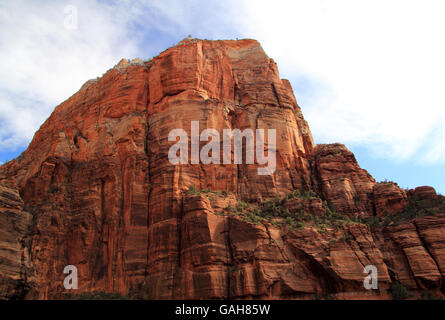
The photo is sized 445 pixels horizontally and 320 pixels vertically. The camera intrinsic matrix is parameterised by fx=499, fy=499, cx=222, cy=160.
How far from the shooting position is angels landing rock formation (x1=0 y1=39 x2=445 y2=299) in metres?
37.3

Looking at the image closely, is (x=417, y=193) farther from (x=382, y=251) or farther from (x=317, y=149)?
(x=317, y=149)

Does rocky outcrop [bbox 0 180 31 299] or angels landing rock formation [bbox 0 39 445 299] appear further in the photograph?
angels landing rock formation [bbox 0 39 445 299]

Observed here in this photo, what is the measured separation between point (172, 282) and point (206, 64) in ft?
78.8

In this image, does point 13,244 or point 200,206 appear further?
point 200,206

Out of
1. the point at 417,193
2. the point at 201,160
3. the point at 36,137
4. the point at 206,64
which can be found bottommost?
the point at 417,193

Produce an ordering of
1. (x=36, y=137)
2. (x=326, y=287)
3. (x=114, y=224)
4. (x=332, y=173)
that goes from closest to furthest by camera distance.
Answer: (x=326, y=287)
(x=114, y=224)
(x=332, y=173)
(x=36, y=137)

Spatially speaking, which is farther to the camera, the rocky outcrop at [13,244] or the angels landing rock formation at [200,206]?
the angels landing rock formation at [200,206]

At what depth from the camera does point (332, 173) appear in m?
48.2

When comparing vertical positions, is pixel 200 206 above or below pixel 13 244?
above

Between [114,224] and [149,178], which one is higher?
[149,178]

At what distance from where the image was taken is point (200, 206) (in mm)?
39688

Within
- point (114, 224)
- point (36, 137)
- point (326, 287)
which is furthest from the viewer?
point (36, 137)

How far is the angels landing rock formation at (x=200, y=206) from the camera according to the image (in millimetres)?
37281

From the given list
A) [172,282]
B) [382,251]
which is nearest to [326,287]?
[382,251]
